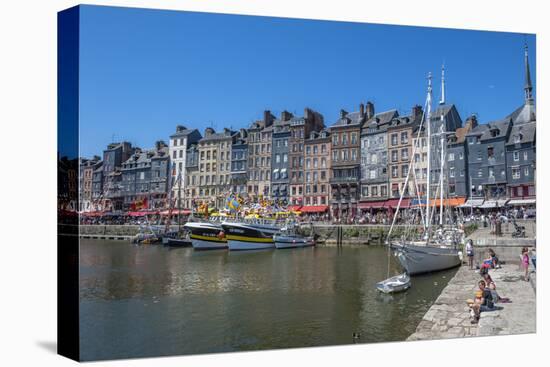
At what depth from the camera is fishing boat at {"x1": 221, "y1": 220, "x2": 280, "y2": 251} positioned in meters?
21.8

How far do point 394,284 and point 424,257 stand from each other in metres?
4.05

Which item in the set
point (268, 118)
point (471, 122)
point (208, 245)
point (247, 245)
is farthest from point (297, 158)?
point (208, 245)

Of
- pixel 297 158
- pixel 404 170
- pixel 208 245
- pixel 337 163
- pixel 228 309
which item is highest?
pixel 297 158

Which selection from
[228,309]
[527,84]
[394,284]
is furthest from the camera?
[394,284]

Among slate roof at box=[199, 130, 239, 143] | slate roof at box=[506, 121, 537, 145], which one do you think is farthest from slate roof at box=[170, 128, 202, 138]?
slate roof at box=[506, 121, 537, 145]

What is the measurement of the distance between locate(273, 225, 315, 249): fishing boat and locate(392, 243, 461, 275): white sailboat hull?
3.41m

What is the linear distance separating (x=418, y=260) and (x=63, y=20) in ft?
39.7

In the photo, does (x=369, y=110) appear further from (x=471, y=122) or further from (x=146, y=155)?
(x=146, y=155)

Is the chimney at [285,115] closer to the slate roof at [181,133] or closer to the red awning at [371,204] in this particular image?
the slate roof at [181,133]

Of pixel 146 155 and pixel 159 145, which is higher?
pixel 159 145

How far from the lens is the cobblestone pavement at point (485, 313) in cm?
1031

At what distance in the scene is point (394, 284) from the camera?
1304cm

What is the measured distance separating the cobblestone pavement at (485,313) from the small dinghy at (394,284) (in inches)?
57.4

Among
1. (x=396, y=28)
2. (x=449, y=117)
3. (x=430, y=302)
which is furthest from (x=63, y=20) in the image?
(x=430, y=302)
